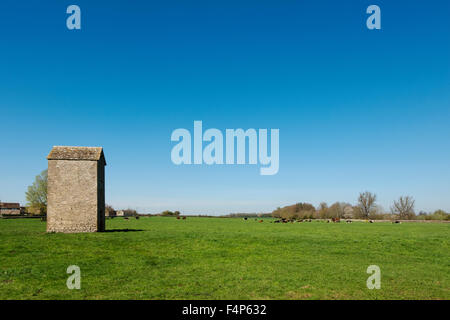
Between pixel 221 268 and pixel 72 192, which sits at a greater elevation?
pixel 72 192

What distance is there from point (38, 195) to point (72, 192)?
62.9 m

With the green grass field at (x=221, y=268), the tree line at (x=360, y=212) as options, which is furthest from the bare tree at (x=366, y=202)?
the green grass field at (x=221, y=268)

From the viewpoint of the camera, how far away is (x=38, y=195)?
8100 centimetres

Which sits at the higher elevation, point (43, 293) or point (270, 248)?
point (43, 293)

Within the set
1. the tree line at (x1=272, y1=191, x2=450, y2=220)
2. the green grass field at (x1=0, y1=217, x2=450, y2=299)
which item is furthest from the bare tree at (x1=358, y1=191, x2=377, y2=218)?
the green grass field at (x1=0, y1=217, x2=450, y2=299)

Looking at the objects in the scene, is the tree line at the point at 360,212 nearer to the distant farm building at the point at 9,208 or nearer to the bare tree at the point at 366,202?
the bare tree at the point at 366,202

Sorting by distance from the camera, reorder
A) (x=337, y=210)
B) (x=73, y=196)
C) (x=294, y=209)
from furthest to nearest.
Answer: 1. (x=294, y=209)
2. (x=337, y=210)
3. (x=73, y=196)

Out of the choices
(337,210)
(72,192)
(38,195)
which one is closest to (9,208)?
(38,195)

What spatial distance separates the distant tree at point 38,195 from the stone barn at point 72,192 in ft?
193

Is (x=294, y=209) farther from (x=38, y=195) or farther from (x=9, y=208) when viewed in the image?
(x=9, y=208)

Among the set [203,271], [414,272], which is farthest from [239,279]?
[414,272]

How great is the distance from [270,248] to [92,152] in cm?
2264

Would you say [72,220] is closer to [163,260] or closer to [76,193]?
[76,193]
